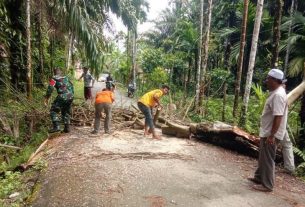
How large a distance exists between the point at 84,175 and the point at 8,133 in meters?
3.98

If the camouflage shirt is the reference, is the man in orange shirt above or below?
below

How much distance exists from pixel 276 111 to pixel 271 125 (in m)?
0.32

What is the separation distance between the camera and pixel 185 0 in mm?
27797

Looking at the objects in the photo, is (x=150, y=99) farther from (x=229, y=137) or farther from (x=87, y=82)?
(x=87, y=82)

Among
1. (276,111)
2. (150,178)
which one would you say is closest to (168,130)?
(150,178)

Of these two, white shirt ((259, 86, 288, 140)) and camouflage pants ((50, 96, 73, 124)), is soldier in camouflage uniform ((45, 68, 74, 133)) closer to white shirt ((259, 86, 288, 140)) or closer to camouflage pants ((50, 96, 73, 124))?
camouflage pants ((50, 96, 73, 124))

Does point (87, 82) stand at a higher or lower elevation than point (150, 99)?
higher

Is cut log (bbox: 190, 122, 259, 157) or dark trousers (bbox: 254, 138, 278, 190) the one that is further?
cut log (bbox: 190, 122, 259, 157)

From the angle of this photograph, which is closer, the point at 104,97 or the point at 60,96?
the point at 60,96

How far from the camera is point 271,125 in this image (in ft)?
16.1

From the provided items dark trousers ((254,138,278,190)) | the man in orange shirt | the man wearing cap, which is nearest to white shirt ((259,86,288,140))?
the man wearing cap

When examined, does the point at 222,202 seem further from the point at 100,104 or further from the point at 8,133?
the point at 8,133

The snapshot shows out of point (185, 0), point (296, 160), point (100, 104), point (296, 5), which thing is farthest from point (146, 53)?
point (296, 160)

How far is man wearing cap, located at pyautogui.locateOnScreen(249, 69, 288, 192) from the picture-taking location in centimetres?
472
